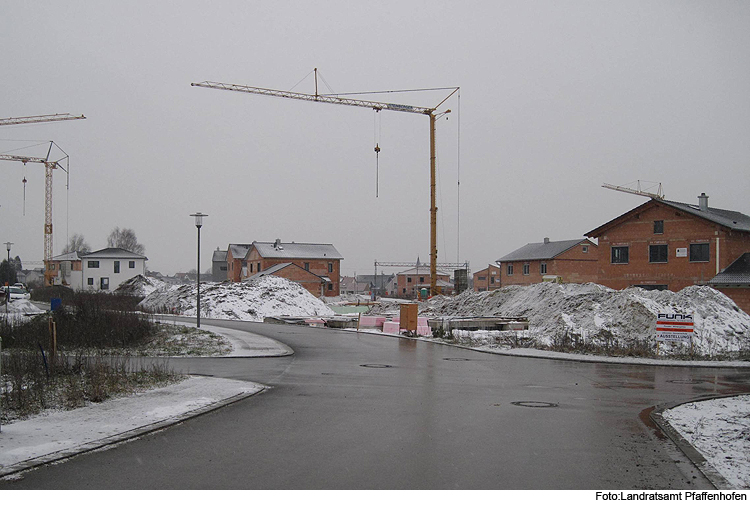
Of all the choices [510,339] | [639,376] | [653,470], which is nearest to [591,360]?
[639,376]

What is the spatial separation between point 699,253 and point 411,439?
1586 inches

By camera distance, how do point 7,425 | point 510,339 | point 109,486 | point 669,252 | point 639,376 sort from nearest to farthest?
point 109,486 → point 7,425 → point 639,376 → point 510,339 → point 669,252

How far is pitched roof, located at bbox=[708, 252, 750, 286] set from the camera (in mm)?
38978

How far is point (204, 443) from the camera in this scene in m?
8.11

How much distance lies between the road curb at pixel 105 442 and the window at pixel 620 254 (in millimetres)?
41284

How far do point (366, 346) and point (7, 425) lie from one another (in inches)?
625

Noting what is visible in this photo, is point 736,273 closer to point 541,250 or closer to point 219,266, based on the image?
point 541,250

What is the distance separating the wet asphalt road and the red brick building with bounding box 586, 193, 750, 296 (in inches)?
1161

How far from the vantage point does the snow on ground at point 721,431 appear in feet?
23.3

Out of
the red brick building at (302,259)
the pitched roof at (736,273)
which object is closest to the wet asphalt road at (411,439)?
the pitched roof at (736,273)

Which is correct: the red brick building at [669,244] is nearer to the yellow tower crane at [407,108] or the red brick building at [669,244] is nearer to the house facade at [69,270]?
the yellow tower crane at [407,108]

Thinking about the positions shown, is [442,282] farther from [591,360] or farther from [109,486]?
[109,486]

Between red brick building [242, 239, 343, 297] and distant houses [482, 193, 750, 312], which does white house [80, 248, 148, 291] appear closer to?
red brick building [242, 239, 343, 297]

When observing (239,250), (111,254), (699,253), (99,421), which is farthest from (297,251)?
(99,421)
